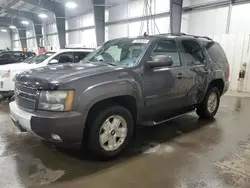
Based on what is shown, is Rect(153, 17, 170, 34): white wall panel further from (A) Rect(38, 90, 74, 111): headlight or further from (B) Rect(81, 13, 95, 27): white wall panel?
(A) Rect(38, 90, 74, 111): headlight

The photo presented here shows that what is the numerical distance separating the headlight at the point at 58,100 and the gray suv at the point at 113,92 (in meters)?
0.01

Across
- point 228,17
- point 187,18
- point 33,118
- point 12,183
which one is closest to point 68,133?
point 33,118

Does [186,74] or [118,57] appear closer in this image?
[118,57]

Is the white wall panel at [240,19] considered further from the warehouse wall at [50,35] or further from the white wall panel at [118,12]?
the warehouse wall at [50,35]

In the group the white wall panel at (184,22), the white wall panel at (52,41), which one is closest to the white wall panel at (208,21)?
the white wall panel at (184,22)

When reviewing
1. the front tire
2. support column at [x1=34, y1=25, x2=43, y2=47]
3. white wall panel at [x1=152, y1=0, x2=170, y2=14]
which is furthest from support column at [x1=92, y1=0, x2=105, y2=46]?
support column at [x1=34, y1=25, x2=43, y2=47]

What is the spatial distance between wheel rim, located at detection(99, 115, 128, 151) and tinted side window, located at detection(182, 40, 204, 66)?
5.76ft

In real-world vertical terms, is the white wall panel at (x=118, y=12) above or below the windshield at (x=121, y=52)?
above

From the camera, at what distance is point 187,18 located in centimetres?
975

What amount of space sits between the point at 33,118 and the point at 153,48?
78.5 inches

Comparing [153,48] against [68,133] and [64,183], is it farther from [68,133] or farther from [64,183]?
[64,183]

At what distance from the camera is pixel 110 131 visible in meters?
2.84

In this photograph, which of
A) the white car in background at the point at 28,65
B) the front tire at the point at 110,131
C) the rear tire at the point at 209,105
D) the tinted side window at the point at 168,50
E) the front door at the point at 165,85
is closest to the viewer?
the front tire at the point at 110,131

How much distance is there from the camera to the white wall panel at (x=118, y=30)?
1285 centimetres
